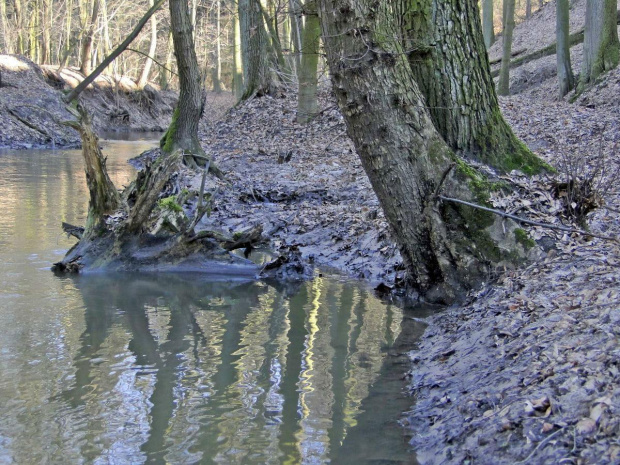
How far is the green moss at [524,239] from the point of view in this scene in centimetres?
623

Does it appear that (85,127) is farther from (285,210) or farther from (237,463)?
(237,463)

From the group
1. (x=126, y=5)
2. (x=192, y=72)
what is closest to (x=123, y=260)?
(x=192, y=72)

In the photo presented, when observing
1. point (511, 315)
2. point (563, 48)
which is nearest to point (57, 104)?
point (563, 48)

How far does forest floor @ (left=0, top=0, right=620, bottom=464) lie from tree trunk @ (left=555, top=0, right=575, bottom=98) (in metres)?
4.90

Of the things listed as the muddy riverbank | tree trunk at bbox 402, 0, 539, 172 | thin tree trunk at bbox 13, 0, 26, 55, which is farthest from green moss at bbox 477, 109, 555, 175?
thin tree trunk at bbox 13, 0, 26, 55

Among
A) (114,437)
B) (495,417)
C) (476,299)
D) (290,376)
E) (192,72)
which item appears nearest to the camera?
(495,417)

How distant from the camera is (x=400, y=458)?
12.1ft

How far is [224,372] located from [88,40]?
115 ft

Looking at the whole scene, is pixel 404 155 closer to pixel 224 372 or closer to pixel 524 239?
pixel 524 239

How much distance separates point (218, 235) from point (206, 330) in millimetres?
2577

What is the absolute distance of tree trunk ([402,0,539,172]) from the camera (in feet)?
22.4

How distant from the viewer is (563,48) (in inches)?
695

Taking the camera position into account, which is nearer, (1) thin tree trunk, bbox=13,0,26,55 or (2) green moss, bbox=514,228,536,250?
(2) green moss, bbox=514,228,536,250

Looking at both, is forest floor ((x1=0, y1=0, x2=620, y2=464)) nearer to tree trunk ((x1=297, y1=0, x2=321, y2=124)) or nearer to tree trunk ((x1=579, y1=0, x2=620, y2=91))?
tree trunk ((x1=579, y1=0, x2=620, y2=91))
